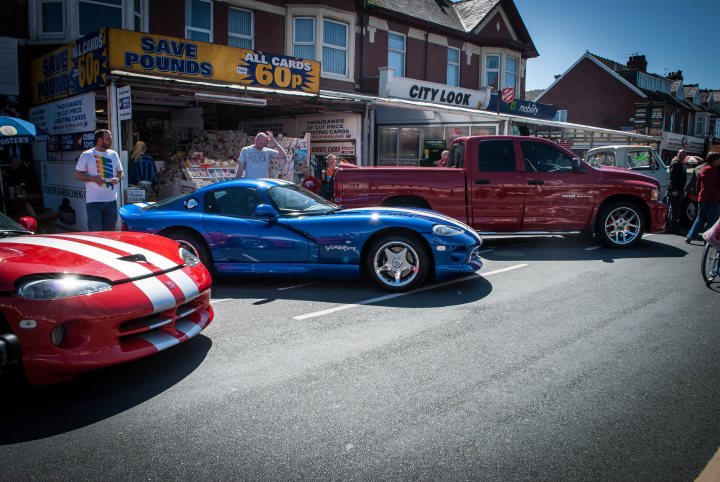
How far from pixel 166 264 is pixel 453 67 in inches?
777

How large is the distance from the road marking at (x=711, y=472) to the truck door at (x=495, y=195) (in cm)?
616

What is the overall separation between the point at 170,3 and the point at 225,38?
1.71 meters

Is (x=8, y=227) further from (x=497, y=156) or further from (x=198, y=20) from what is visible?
(x=198, y=20)

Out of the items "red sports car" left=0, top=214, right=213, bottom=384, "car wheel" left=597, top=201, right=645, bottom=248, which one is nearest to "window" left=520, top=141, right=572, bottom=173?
"car wheel" left=597, top=201, right=645, bottom=248

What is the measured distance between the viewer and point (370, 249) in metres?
5.96

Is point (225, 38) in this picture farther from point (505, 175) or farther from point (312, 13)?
point (505, 175)

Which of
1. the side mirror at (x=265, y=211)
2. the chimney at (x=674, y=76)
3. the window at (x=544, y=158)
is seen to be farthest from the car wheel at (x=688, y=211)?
the chimney at (x=674, y=76)

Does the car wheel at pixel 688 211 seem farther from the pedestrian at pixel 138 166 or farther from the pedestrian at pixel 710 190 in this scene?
the pedestrian at pixel 138 166

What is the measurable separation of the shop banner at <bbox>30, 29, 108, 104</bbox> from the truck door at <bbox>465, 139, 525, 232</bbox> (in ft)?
20.8

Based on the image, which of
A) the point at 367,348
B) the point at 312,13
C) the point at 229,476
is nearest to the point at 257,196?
the point at 367,348

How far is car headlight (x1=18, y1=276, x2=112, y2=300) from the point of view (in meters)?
3.23

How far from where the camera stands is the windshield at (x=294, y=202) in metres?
6.27

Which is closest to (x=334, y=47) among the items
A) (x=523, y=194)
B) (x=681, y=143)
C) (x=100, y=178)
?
(x=523, y=194)

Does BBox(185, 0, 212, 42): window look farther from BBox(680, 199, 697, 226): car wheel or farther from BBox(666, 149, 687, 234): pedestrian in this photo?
BBox(680, 199, 697, 226): car wheel
